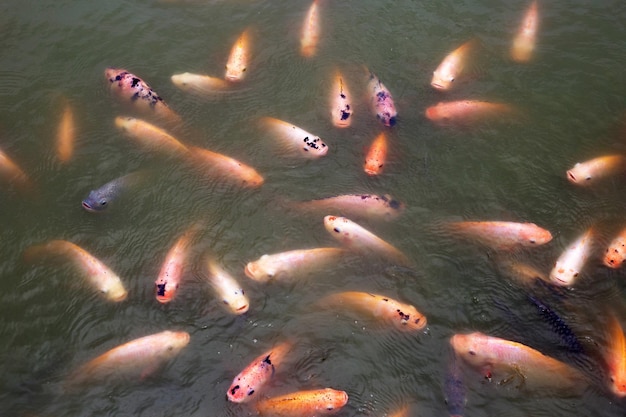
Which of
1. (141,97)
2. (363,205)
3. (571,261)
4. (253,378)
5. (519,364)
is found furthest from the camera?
(141,97)

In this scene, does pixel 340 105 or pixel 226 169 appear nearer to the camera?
pixel 226 169

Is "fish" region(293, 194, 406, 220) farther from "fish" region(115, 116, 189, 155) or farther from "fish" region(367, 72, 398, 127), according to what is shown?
"fish" region(115, 116, 189, 155)

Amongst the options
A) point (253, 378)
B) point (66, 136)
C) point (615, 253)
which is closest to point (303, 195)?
point (253, 378)

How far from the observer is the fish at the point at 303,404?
5312mm

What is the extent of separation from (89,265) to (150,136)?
81.0 inches

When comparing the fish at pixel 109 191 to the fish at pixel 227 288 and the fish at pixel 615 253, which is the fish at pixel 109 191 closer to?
the fish at pixel 227 288

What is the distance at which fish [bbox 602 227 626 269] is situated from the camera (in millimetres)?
6258

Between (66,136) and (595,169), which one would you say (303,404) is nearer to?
(595,169)

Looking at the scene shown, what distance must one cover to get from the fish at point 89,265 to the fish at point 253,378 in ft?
5.70

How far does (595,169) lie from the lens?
7098 millimetres

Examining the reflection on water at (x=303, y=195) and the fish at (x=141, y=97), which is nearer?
the reflection on water at (x=303, y=195)

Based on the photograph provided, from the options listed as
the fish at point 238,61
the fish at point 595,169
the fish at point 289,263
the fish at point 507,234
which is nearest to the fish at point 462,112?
the fish at point 595,169

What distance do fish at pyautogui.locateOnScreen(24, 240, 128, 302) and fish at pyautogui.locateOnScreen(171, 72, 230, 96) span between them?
2.93m

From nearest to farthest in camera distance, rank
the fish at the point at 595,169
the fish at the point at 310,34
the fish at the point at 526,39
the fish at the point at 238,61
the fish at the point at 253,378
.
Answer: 1. the fish at the point at 253,378
2. the fish at the point at 595,169
3. the fish at the point at 238,61
4. the fish at the point at 526,39
5. the fish at the point at 310,34
